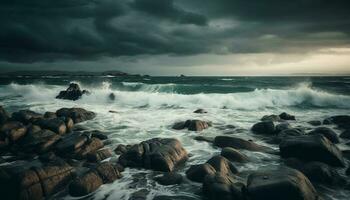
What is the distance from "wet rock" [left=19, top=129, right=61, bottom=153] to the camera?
A: 907 cm

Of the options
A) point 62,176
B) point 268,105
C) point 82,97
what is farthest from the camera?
point 82,97

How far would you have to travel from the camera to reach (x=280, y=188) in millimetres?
5035

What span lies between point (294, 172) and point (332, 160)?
9.40 ft

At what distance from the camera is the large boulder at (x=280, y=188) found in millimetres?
5000

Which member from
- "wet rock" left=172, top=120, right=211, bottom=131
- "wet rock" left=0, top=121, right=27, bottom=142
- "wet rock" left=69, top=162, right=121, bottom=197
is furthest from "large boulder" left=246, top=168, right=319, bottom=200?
"wet rock" left=0, top=121, right=27, bottom=142

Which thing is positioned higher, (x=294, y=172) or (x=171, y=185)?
(x=294, y=172)

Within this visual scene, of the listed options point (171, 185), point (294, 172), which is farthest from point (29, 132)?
point (294, 172)

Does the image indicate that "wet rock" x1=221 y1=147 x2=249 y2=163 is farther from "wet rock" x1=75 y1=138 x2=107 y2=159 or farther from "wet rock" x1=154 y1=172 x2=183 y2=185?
"wet rock" x1=75 y1=138 x2=107 y2=159

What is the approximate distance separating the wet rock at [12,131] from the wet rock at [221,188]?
8195 mm

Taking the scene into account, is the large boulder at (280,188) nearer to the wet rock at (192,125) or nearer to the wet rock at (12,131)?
the wet rock at (192,125)

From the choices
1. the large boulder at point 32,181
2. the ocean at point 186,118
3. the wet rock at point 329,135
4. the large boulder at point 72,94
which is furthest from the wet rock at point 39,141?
the large boulder at point 72,94

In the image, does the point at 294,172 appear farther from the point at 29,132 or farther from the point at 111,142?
the point at 29,132

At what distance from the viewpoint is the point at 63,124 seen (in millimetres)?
11672

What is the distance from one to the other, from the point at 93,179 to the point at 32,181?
1358 millimetres
